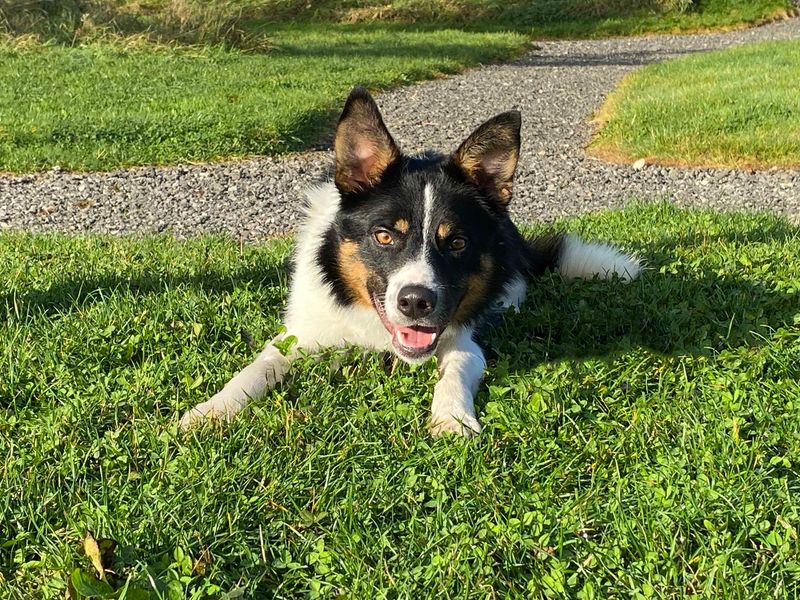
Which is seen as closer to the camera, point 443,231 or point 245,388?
point 245,388

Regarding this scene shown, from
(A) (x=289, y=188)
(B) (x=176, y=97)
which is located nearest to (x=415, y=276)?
(A) (x=289, y=188)

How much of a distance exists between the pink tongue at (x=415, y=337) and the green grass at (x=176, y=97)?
655cm

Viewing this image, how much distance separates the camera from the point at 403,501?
265cm

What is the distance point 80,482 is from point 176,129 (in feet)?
25.7

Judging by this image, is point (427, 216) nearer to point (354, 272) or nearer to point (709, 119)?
point (354, 272)

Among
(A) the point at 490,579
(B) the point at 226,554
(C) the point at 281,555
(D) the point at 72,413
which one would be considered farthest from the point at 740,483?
(D) the point at 72,413

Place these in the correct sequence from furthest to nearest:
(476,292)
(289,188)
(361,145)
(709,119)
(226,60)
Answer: (226,60)
(709,119)
(289,188)
(476,292)
(361,145)

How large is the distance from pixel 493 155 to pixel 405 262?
0.70m

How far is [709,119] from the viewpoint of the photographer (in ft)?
34.4

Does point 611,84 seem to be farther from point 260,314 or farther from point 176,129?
point 260,314

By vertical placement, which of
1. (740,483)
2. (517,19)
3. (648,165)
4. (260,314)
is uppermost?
(740,483)

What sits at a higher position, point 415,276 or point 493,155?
point 493,155

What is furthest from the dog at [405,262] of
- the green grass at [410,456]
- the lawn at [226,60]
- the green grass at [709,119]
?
the green grass at [709,119]

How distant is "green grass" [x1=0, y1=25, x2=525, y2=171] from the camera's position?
9.35 meters
